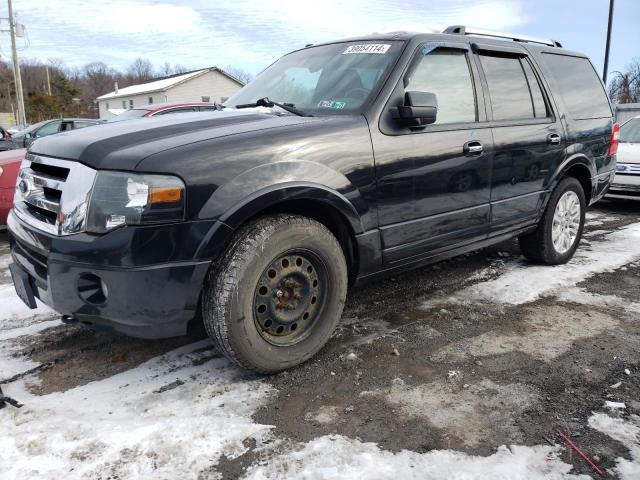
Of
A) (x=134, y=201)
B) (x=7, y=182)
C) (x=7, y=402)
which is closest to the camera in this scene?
(x=134, y=201)

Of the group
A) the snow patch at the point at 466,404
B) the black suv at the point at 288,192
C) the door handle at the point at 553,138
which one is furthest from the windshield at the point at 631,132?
the snow patch at the point at 466,404

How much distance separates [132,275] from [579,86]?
4.38 meters

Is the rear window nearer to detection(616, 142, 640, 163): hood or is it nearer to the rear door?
the rear door

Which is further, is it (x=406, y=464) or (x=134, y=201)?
(x=134, y=201)

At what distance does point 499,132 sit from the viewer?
3.80 m

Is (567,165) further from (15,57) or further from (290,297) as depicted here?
(15,57)

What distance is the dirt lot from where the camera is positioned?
214cm

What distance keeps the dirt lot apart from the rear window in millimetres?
1819

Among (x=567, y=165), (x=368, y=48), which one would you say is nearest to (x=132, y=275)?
(x=368, y=48)

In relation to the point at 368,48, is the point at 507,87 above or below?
below

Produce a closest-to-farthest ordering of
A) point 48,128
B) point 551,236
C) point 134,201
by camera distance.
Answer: point 134,201 → point 551,236 → point 48,128

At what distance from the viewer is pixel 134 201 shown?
7.59ft

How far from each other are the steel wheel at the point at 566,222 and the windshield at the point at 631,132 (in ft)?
15.2

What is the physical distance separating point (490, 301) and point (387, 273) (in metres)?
1.12
